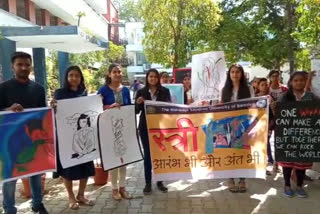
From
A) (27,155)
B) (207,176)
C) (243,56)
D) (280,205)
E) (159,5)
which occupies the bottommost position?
(280,205)

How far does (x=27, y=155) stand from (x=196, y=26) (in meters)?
10.9

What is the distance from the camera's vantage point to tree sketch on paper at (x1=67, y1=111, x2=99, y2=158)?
454 cm

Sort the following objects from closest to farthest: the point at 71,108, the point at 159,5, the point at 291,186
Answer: the point at 71,108 < the point at 291,186 < the point at 159,5

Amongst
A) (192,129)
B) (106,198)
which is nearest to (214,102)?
(192,129)

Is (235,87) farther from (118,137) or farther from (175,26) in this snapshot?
(175,26)

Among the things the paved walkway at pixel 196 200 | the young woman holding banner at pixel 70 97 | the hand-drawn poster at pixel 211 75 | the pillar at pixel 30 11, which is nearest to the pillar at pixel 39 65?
the pillar at pixel 30 11

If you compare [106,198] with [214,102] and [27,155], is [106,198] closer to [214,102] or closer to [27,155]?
[27,155]

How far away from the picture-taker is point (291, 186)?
5.21 metres

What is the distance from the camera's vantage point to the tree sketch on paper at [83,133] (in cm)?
454

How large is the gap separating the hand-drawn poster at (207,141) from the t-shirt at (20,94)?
135 centimetres

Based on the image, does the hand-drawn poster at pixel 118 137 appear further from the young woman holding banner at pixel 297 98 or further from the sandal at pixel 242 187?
the young woman holding banner at pixel 297 98

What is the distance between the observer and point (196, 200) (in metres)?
4.93

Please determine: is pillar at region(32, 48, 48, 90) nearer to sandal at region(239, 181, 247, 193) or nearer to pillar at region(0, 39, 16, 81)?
pillar at region(0, 39, 16, 81)

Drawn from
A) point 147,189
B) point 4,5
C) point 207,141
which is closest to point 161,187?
point 147,189
